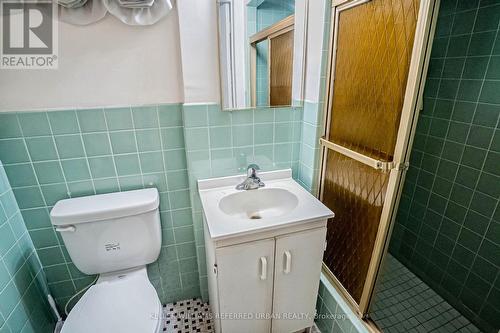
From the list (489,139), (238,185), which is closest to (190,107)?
(238,185)

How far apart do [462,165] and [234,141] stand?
4.38ft

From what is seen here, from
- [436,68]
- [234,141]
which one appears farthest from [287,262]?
[436,68]

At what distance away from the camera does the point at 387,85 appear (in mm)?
967

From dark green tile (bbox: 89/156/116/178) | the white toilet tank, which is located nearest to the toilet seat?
the white toilet tank

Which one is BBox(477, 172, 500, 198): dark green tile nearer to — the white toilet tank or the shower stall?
the shower stall

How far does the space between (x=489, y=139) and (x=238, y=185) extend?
1.35 m

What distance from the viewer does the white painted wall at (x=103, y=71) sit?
1.07 meters

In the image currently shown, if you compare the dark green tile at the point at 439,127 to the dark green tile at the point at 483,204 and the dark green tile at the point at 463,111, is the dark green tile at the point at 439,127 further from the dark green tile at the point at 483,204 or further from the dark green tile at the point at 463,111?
the dark green tile at the point at 483,204

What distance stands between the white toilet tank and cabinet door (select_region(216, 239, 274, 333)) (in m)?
0.46

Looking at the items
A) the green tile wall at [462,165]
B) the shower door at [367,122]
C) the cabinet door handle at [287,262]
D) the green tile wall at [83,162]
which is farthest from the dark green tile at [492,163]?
the green tile wall at [83,162]

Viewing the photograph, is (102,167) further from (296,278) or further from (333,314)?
(333,314)

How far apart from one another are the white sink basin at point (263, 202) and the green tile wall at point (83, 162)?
22 centimetres

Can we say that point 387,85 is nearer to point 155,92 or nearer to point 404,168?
point 404,168

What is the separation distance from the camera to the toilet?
1.06 metres
